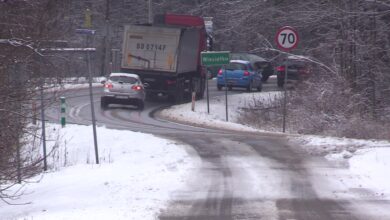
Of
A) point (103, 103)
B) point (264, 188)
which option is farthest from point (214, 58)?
point (264, 188)

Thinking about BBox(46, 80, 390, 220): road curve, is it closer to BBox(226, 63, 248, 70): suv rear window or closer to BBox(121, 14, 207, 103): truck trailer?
BBox(121, 14, 207, 103): truck trailer

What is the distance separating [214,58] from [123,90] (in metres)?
4.86

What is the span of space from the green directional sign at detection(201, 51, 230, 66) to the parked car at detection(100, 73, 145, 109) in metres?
4.14

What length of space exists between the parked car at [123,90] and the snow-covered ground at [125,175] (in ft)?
44.8

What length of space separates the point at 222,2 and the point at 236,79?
16530mm

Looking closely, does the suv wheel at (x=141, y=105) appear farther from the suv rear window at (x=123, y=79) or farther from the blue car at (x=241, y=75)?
the blue car at (x=241, y=75)

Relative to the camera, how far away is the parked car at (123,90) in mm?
32531

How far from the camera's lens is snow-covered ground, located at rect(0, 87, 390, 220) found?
33.6ft

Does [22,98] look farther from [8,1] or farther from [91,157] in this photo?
[91,157]

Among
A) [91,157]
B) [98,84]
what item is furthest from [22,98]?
[98,84]

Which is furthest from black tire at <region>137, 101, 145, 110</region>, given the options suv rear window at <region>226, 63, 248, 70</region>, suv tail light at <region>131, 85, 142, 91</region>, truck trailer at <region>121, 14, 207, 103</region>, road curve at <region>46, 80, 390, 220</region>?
road curve at <region>46, 80, 390, 220</region>

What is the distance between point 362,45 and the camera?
21.9 metres

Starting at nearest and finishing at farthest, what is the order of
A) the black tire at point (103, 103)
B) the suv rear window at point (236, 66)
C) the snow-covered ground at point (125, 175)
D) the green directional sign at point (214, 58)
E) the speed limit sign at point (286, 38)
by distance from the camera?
the snow-covered ground at point (125, 175) < the speed limit sign at point (286, 38) < the green directional sign at point (214, 58) < the black tire at point (103, 103) < the suv rear window at point (236, 66)

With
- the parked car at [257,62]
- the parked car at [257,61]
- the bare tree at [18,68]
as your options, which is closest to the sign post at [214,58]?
the parked car at [257,62]
